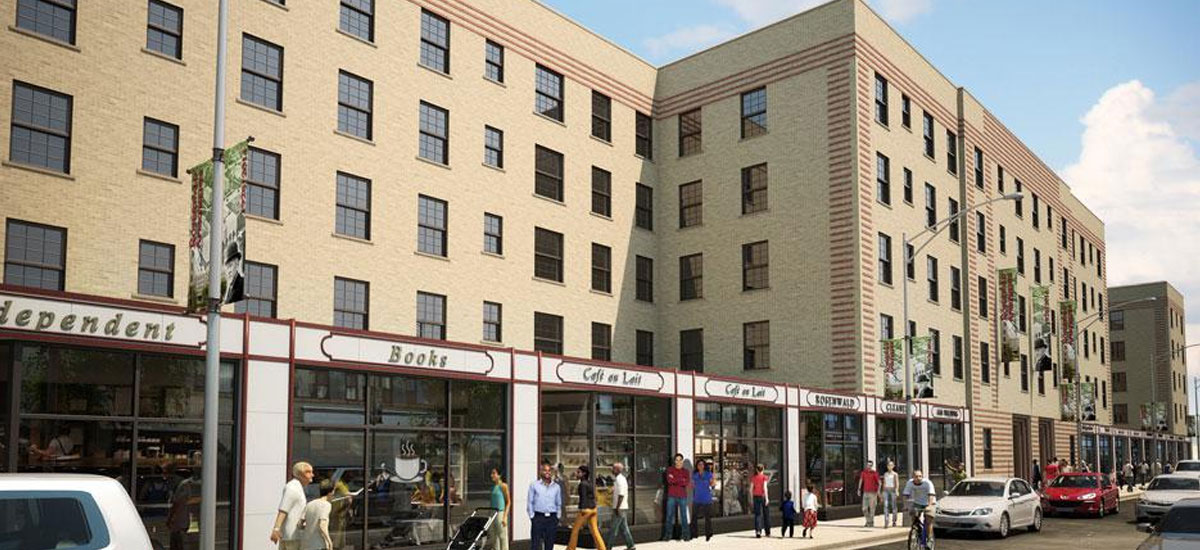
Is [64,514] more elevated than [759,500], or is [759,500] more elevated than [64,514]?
[64,514]

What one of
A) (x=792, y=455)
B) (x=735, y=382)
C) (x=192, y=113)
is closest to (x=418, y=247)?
(x=192, y=113)

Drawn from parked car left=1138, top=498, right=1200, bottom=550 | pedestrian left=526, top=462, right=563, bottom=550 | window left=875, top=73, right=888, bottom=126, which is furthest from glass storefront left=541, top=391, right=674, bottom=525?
window left=875, top=73, right=888, bottom=126

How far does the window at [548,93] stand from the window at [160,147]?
13929 millimetres

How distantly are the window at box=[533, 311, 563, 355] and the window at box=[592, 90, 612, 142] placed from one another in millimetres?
7364

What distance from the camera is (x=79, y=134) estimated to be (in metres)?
24.4

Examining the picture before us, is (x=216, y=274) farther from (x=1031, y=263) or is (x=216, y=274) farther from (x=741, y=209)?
(x=1031, y=263)

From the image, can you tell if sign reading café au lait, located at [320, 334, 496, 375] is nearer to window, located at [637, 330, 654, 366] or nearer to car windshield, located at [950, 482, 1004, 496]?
car windshield, located at [950, 482, 1004, 496]

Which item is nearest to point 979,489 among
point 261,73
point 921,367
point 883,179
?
point 921,367

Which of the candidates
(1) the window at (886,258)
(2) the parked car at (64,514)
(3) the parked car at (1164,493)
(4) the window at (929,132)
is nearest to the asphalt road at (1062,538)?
(3) the parked car at (1164,493)

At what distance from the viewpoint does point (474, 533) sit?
64.7ft

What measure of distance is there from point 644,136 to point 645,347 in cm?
839

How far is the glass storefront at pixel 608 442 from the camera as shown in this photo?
27047mm

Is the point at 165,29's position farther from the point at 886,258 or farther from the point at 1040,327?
the point at 1040,327

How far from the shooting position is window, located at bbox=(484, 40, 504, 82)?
35.8m
